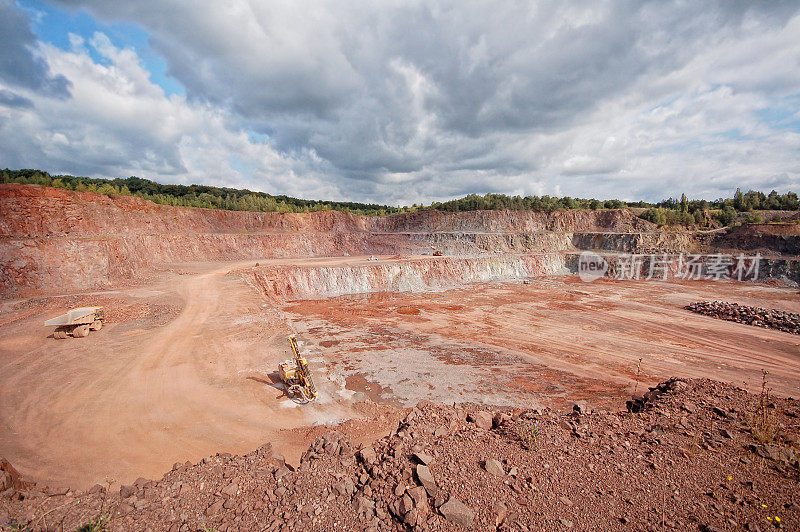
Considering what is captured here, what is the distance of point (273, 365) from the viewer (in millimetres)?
11906

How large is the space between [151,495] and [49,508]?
116 centimetres

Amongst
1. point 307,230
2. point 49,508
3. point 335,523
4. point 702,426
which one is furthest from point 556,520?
point 307,230

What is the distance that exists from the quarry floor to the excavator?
372 mm

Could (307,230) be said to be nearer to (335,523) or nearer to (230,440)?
(230,440)

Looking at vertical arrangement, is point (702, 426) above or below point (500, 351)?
above

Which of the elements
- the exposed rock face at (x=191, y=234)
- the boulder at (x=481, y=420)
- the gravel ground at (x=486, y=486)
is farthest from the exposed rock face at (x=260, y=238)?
the boulder at (x=481, y=420)

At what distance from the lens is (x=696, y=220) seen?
53125mm

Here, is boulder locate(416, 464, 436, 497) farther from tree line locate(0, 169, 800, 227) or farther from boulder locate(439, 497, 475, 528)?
tree line locate(0, 169, 800, 227)

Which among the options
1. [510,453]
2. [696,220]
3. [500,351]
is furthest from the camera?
[696,220]

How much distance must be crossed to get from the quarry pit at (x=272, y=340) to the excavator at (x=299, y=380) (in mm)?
422

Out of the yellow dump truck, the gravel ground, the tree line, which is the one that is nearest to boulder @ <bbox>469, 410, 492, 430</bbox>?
the gravel ground

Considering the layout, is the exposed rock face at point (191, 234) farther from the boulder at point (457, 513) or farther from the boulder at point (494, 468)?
the boulder at point (494, 468)

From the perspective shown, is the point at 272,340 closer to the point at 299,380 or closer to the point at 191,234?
the point at 299,380

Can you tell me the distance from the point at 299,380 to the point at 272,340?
15.0 ft
